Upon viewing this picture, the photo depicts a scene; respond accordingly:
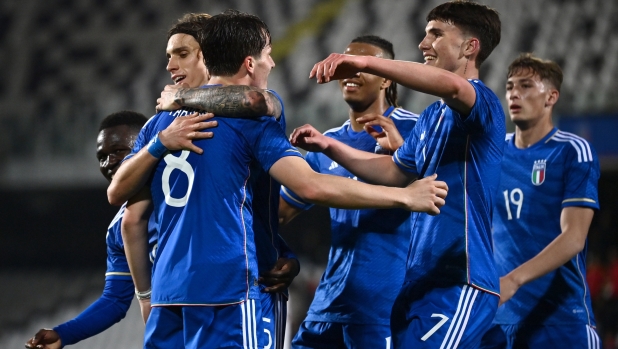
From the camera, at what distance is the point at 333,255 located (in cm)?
398

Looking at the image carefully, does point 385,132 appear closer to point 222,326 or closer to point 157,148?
point 157,148

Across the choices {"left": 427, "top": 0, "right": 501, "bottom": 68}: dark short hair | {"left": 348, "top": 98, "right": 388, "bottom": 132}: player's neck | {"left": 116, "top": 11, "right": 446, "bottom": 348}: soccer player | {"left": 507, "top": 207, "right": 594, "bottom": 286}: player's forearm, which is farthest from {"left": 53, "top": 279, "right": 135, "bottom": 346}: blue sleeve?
{"left": 427, "top": 0, "right": 501, "bottom": 68}: dark short hair

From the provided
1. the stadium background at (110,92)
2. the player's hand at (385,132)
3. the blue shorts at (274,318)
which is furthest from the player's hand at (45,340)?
the stadium background at (110,92)

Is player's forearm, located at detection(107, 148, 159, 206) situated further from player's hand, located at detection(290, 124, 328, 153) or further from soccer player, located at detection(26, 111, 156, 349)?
player's hand, located at detection(290, 124, 328, 153)

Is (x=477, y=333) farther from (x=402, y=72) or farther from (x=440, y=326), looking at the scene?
(x=402, y=72)

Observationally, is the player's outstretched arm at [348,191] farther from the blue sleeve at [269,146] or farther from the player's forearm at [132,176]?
the player's forearm at [132,176]

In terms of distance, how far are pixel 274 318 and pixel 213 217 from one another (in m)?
0.60

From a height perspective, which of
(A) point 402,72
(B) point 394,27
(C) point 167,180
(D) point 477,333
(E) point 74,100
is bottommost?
(D) point 477,333

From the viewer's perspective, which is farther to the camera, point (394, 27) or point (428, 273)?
point (394, 27)

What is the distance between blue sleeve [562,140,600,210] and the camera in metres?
4.05

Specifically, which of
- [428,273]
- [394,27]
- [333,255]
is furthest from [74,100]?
[428,273]

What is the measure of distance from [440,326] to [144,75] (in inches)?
458

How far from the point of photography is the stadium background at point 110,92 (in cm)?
1131

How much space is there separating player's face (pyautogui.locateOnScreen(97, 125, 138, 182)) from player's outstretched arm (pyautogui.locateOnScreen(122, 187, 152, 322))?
2.60 ft
